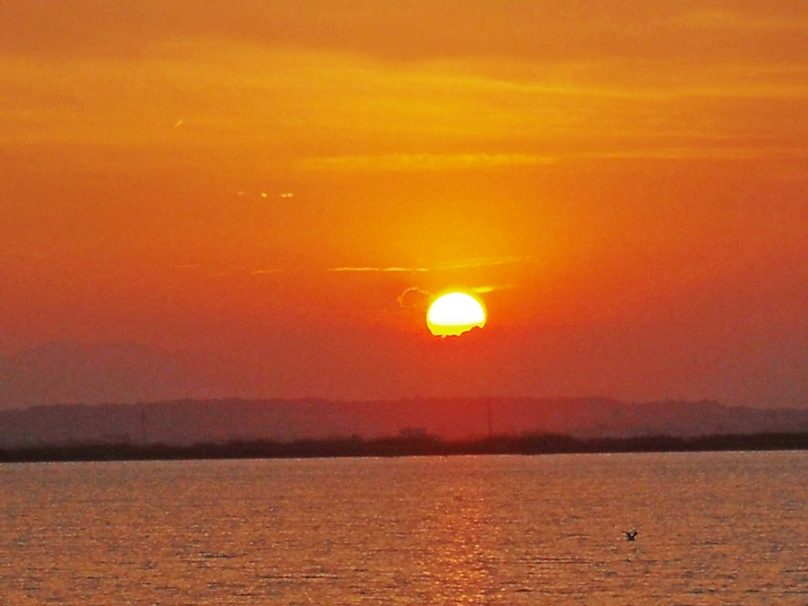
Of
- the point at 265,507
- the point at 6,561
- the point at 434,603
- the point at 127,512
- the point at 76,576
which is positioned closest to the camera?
the point at 434,603

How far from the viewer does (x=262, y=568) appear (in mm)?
79000

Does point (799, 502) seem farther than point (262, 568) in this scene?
Yes

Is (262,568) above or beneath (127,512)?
beneath

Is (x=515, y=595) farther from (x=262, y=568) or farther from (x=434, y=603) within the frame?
(x=262, y=568)

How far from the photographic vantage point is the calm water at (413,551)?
221 feet

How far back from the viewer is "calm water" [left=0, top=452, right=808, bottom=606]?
6738cm

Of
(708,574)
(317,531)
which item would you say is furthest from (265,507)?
(708,574)

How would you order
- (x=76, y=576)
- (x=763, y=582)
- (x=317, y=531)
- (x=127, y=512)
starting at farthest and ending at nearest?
(x=127, y=512)
(x=317, y=531)
(x=76, y=576)
(x=763, y=582)

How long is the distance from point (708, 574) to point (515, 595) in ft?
35.9

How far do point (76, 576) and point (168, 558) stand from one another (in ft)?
33.9

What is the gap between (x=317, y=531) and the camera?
107m

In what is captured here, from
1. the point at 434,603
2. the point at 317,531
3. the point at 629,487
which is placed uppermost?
the point at 629,487

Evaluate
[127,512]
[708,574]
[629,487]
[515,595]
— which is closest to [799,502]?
[629,487]

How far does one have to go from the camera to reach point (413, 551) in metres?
88.9
